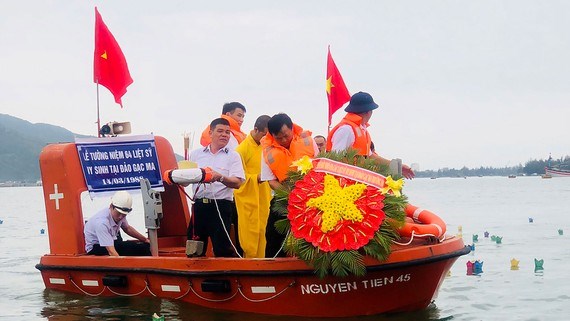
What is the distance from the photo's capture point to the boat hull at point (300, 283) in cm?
799

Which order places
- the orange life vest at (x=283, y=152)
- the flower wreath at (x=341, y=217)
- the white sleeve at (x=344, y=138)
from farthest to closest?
1. the white sleeve at (x=344, y=138)
2. the orange life vest at (x=283, y=152)
3. the flower wreath at (x=341, y=217)

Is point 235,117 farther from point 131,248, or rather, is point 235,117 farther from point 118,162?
point 131,248

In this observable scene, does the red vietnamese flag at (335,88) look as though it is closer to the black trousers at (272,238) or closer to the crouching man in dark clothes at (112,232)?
the crouching man in dark clothes at (112,232)

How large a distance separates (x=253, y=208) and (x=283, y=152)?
91 centimetres

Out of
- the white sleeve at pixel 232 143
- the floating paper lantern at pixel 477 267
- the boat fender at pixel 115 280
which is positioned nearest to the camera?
the boat fender at pixel 115 280

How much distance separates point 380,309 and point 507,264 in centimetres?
724

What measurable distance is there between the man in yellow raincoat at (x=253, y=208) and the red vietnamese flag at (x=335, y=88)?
2.54 metres

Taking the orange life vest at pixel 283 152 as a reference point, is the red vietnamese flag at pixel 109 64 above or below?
above

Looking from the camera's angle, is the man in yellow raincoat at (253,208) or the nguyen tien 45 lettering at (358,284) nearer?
the nguyen tien 45 lettering at (358,284)

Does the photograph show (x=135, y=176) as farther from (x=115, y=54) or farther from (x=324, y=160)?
(x=324, y=160)

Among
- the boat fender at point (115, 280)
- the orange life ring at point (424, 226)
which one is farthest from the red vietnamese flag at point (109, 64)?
the orange life ring at point (424, 226)

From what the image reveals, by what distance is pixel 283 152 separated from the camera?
841cm

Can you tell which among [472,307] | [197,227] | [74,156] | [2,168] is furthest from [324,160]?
[2,168]

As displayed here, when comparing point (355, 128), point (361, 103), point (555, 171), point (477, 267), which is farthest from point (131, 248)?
point (555, 171)
